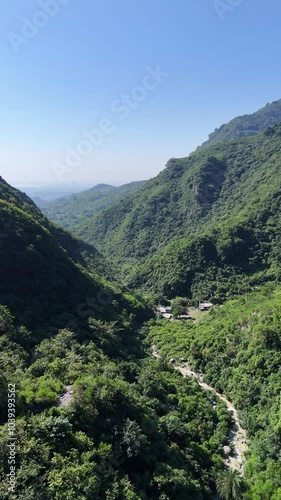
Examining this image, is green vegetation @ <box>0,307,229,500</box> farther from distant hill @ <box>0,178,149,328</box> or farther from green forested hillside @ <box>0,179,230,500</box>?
distant hill @ <box>0,178,149,328</box>

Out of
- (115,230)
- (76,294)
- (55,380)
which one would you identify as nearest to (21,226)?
(76,294)

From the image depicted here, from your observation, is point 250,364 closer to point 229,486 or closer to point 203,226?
point 229,486

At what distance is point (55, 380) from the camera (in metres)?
32.1

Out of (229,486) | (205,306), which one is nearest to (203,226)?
(205,306)

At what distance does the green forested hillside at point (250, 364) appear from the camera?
33.6m

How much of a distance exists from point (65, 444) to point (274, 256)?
274ft

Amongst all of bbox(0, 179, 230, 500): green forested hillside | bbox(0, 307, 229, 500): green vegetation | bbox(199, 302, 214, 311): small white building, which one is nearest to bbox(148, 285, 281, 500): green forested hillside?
bbox(0, 179, 230, 500): green forested hillside

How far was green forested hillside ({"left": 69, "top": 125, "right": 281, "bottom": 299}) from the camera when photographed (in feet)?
315

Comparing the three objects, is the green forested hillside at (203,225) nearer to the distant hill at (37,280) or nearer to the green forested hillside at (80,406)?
the distant hill at (37,280)

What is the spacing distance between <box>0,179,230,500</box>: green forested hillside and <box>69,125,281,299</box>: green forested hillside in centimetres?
4345

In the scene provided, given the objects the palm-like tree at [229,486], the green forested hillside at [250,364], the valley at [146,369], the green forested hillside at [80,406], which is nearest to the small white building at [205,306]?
the valley at [146,369]

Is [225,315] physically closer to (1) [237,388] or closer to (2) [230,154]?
(1) [237,388]

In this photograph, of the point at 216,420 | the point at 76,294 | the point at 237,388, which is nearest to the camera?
the point at 216,420

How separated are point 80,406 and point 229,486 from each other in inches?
597
